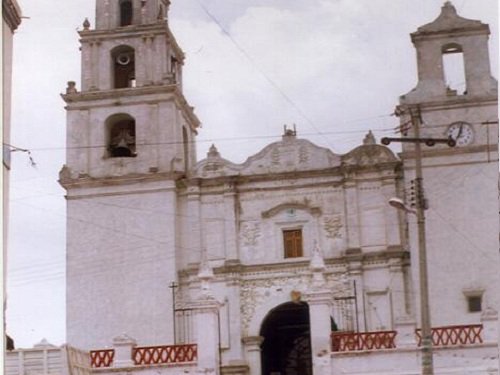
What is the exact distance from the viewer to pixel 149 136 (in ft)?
87.8

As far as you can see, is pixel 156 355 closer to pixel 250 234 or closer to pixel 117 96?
pixel 250 234

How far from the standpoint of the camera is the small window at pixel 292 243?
25.7 metres

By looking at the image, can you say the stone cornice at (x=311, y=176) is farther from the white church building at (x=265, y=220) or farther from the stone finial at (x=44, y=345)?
the stone finial at (x=44, y=345)

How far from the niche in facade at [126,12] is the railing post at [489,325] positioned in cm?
1143

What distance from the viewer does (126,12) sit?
28125 millimetres

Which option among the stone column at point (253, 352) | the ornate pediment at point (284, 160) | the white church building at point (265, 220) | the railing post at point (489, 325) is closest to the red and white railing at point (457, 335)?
the railing post at point (489, 325)

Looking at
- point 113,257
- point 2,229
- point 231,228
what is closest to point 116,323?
point 113,257

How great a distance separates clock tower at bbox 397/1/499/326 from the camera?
24.1 metres

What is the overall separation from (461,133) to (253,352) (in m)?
6.41

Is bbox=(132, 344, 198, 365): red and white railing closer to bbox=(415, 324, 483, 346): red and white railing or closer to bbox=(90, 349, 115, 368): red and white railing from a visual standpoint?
bbox=(90, 349, 115, 368): red and white railing

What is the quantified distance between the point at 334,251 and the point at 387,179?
1.94 m

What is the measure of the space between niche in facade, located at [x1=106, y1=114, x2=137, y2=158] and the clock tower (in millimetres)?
6375

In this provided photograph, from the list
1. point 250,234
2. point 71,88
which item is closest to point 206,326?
point 250,234

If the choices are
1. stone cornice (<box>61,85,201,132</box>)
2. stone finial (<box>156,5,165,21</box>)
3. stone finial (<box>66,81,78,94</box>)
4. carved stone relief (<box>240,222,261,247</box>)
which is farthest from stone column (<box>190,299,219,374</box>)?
stone finial (<box>156,5,165,21</box>)
